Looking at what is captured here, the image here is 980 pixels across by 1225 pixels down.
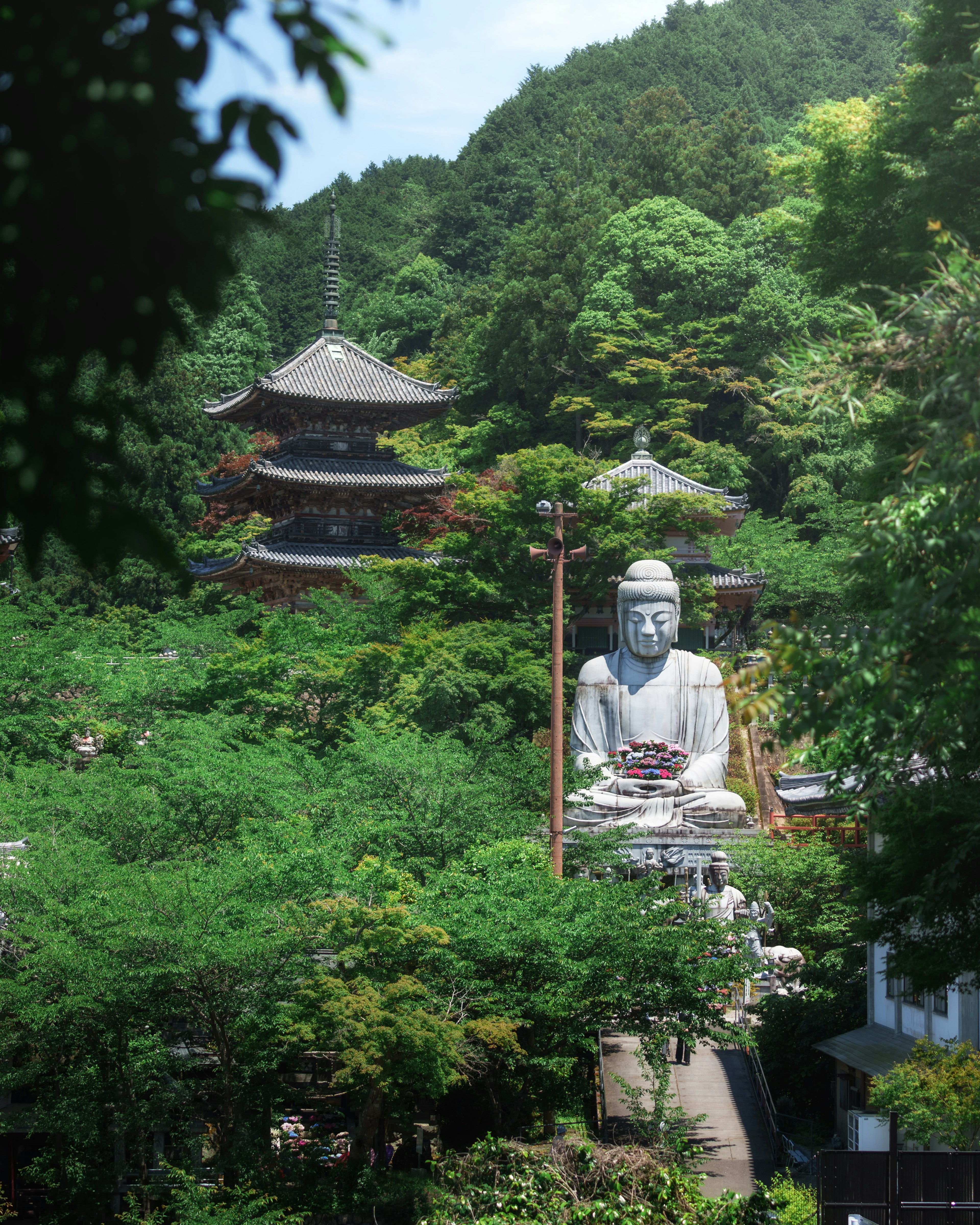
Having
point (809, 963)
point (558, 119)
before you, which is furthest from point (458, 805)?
point (558, 119)

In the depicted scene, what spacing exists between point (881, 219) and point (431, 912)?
8.82m

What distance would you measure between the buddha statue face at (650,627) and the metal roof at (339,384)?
12747 millimetres

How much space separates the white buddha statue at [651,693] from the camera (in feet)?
79.8

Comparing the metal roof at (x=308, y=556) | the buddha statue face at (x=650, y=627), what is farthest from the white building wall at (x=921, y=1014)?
the metal roof at (x=308, y=556)

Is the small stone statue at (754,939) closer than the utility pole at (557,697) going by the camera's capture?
No

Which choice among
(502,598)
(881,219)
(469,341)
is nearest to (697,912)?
(881,219)

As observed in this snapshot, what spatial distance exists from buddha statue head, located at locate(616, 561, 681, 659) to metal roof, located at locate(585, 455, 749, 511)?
7316mm

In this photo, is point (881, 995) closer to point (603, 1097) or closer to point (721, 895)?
point (721, 895)

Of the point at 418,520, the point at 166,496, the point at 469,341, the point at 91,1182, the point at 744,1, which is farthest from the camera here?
the point at 744,1

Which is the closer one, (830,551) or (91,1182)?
(91,1182)

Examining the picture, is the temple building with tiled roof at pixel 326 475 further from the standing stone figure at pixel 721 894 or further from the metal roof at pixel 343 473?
the standing stone figure at pixel 721 894

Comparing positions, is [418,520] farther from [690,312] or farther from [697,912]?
[697,912]

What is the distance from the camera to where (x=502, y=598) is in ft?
89.7

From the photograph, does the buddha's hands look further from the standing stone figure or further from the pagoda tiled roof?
the pagoda tiled roof
